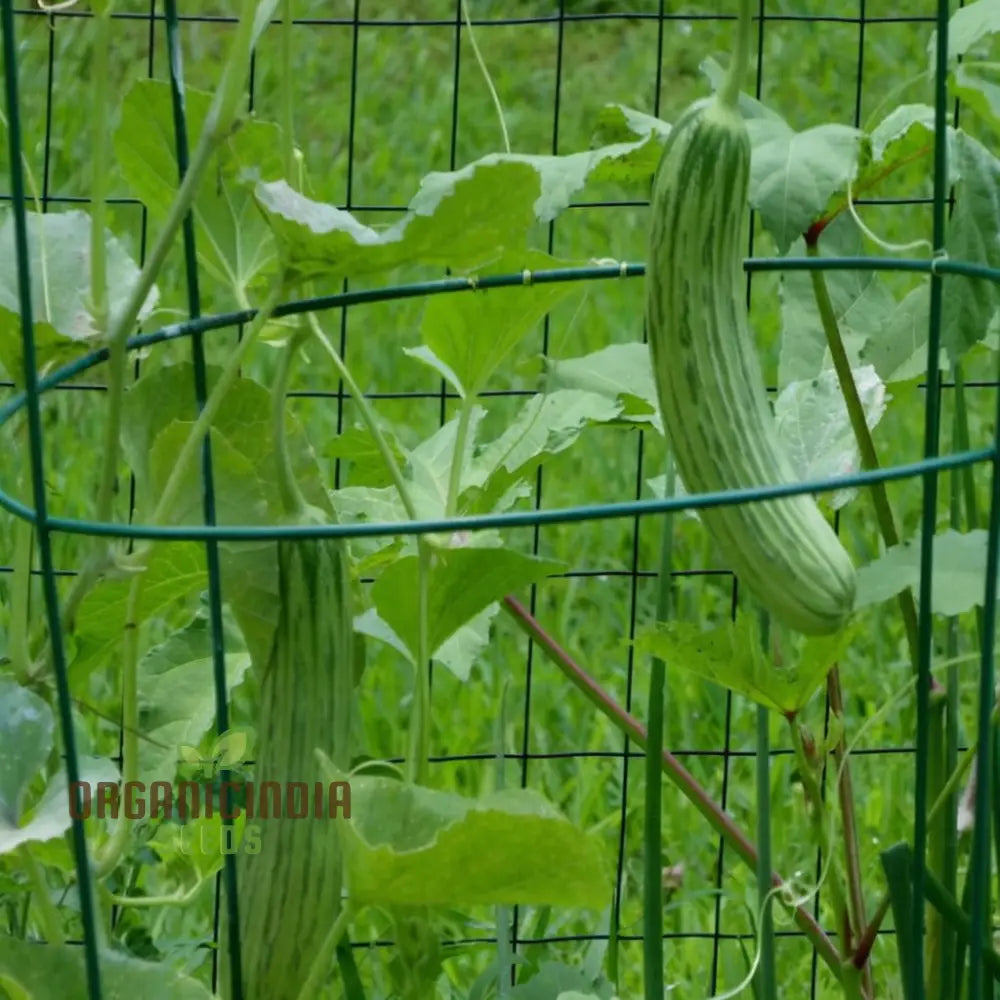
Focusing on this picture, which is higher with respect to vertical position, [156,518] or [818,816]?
[156,518]

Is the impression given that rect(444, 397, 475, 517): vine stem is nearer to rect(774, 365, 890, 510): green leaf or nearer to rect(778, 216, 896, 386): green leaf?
rect(774, 365, 890, 510): green leaf

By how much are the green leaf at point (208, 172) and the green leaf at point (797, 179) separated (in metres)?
0.22

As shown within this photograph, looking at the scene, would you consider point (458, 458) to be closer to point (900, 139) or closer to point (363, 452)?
point (363, 452)

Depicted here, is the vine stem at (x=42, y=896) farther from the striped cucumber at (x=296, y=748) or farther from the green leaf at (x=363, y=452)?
the green leaf at (x=363, y=452)

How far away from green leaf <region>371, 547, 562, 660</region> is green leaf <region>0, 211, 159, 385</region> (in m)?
0.16

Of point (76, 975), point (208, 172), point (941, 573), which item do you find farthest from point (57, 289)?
point (941, 573)

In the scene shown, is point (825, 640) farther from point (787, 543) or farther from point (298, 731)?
point (298, 731)

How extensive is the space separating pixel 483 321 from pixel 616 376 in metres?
0.16

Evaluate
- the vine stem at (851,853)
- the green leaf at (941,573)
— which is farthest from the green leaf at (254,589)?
the vine stem at (851,853)

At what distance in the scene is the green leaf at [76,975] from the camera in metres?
0.73

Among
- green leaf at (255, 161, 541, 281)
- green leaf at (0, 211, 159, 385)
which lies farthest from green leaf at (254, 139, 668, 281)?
green leaf at (0, 211, 159, 385)

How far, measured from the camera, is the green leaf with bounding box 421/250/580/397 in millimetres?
826

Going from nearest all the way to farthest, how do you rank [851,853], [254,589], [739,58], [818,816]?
[739,58]
[254,589]
[818,816]
[851,853]

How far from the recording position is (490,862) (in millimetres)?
643
